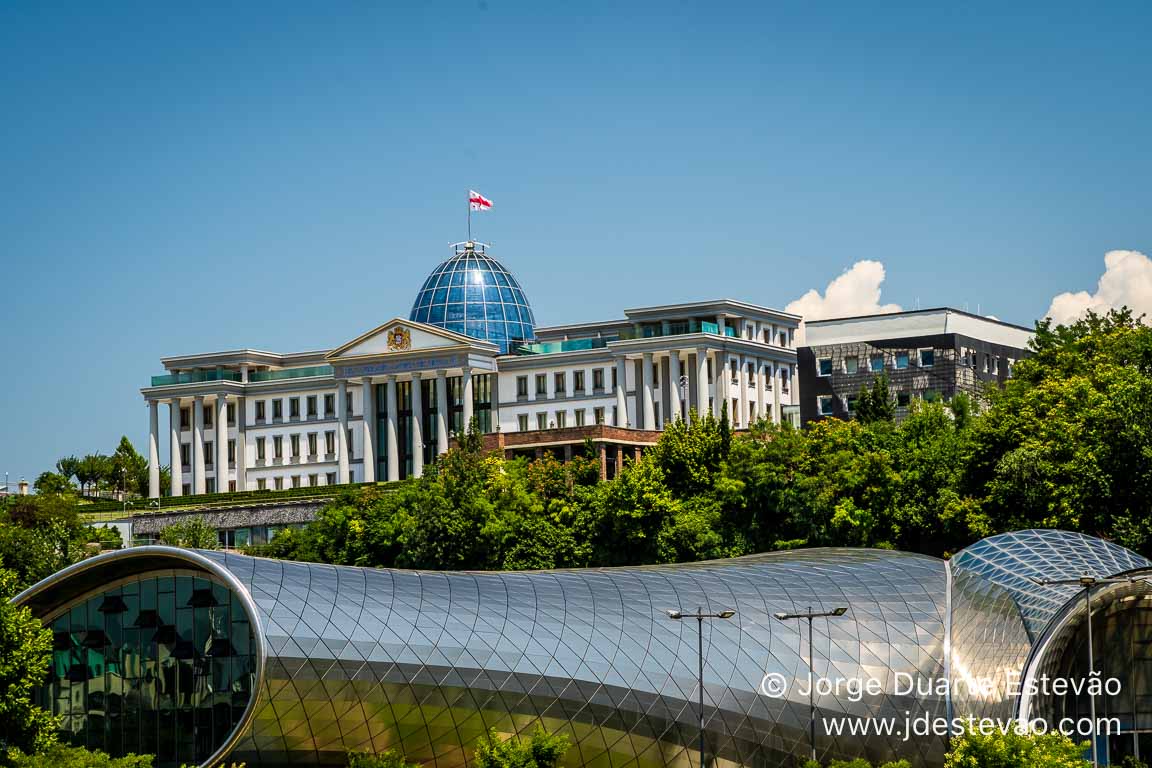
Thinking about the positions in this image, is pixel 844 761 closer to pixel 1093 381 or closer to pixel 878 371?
pixel 1093 381

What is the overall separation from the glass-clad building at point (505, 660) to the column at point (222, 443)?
109880mm

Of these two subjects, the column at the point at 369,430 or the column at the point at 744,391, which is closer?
the column at the point at 744,391

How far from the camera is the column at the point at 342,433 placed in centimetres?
18362

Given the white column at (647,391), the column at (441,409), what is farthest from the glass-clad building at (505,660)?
the column at (441,409)

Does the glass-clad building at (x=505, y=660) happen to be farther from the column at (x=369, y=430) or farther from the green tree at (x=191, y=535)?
the column at (x=369, y=430)

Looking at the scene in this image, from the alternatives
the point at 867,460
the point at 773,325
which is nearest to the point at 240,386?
the point at 773,325

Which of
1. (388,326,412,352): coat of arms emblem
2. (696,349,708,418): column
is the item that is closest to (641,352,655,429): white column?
(696,349,708,418): column

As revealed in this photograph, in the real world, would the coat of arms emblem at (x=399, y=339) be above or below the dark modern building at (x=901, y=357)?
above

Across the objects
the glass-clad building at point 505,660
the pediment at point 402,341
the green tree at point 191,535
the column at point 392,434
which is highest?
the pediment at point 402,341

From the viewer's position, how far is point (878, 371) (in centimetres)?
17762

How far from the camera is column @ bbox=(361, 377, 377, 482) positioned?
7151 inches

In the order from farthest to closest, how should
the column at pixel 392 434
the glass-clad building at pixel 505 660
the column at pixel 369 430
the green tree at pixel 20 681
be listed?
the column at pixel 369 430 → the column at pixel 392 434 → the glass-clad building at pixel 505 660 → the green tree at pixel 20 681

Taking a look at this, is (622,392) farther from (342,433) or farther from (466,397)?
(342,433)

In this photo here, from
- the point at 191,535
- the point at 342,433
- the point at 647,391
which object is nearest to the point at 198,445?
the point at 342,433
